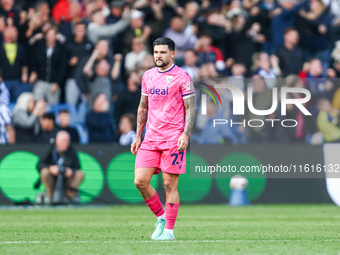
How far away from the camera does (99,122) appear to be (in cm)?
1420

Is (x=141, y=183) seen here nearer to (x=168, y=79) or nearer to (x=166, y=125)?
(x=166, y=125)

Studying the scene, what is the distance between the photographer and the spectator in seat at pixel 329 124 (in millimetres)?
14234

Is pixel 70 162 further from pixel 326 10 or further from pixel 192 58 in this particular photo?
pixel 326 10

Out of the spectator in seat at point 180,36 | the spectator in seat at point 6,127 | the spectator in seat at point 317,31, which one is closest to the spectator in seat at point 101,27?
the spectator in seat at point 180,36

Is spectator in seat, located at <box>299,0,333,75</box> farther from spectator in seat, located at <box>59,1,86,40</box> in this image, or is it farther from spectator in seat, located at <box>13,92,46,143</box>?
spectator in seat, located at <box>13,92,46,143</box>

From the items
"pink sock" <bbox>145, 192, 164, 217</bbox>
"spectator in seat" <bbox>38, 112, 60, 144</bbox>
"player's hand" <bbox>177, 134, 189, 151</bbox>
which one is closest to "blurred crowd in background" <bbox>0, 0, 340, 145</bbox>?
"spectator in seat" <bbox>38, 112, 60, 144</bbox>

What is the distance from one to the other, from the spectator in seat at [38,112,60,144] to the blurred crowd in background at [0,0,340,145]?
22 millimetres

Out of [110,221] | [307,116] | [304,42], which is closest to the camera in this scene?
[110,221]

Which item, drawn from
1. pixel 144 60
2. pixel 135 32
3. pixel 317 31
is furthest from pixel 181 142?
pixel 317 31

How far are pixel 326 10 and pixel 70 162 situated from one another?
322 inches

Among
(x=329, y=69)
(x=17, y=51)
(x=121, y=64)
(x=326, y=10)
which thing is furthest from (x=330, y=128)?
(x=17, y=51)

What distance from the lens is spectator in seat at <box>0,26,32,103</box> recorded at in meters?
14.6

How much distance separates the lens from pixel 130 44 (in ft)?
51.7

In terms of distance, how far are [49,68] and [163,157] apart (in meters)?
8.70
